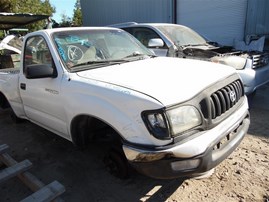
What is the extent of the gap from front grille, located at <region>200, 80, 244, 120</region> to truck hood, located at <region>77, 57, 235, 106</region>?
0.12 m

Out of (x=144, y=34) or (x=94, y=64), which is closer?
(x=94, y=64)

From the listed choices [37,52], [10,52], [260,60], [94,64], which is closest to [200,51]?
[260,60]

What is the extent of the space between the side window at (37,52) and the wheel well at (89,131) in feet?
2.93

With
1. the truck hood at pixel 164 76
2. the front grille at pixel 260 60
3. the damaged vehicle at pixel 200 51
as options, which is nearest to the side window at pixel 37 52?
the truck hood at pixel 164 76

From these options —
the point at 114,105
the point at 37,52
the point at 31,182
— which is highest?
the point at 37,52

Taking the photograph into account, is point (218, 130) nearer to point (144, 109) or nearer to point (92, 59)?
point (144, 109)

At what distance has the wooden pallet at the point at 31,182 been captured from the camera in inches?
96.7

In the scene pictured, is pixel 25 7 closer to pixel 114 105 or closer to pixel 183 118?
pixel 114 105

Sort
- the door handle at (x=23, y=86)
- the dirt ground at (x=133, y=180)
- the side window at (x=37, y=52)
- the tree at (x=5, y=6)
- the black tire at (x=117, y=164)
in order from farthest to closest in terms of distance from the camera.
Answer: the tree at (x=5, y=6) → the door handle at (x=23, y=86) → the side window at (x=37, y=52) → the black tire at (x=117, y=164) → the dirt ground at (x=133, y=180)

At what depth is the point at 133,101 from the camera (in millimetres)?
2324

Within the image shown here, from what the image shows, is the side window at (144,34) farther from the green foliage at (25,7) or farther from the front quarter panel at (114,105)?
the green foliage at (25,7)

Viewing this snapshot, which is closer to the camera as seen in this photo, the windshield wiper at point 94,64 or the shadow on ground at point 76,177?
the shadow on ground at point 76,177

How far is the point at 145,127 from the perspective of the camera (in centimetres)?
226

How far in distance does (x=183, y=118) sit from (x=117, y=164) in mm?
1073
